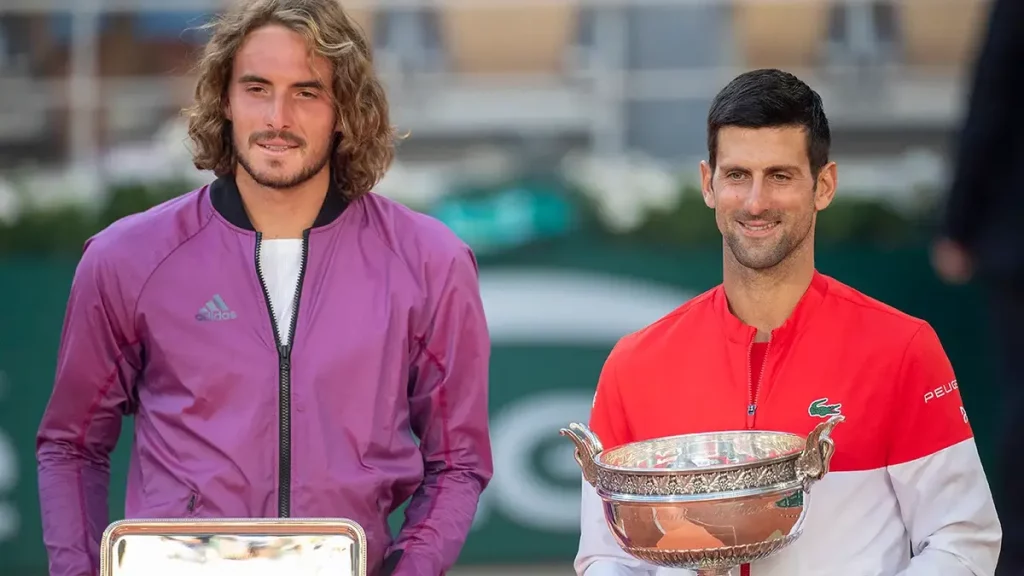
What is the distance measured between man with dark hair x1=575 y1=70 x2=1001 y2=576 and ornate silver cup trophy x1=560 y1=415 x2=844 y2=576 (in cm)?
22

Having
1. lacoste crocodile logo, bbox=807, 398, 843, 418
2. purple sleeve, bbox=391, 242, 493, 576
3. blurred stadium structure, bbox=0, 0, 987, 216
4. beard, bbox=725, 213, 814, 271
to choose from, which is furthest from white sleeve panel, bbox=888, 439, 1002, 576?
blurred stadium structure, bbox=0, 0, 987, 216

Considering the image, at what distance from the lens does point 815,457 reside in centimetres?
258

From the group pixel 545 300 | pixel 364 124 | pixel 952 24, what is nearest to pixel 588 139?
pixel 545 300

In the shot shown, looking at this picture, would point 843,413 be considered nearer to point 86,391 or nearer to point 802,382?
point 802,382

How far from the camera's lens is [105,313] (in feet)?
10.0

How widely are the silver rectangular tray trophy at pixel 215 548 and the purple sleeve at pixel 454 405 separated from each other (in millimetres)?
415

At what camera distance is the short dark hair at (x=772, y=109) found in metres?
2.89

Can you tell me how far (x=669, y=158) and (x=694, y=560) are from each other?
15.9ft

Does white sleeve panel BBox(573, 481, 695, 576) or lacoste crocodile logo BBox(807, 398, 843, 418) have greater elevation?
lacoste crocodile logo BBox(807, 398, 843, 418)

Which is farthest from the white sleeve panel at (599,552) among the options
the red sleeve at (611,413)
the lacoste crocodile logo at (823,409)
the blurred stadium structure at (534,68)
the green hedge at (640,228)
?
the blurred stadium structure at (534,68)

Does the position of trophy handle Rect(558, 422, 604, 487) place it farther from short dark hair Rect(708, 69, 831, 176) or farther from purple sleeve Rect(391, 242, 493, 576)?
short dark hair Rect(708, 69, 831, 176)

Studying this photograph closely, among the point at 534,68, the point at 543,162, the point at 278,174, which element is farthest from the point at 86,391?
the point at 534,68

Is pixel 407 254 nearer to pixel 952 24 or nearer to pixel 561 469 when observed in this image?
pixel 561 469

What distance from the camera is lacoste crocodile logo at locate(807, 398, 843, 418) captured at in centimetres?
287
